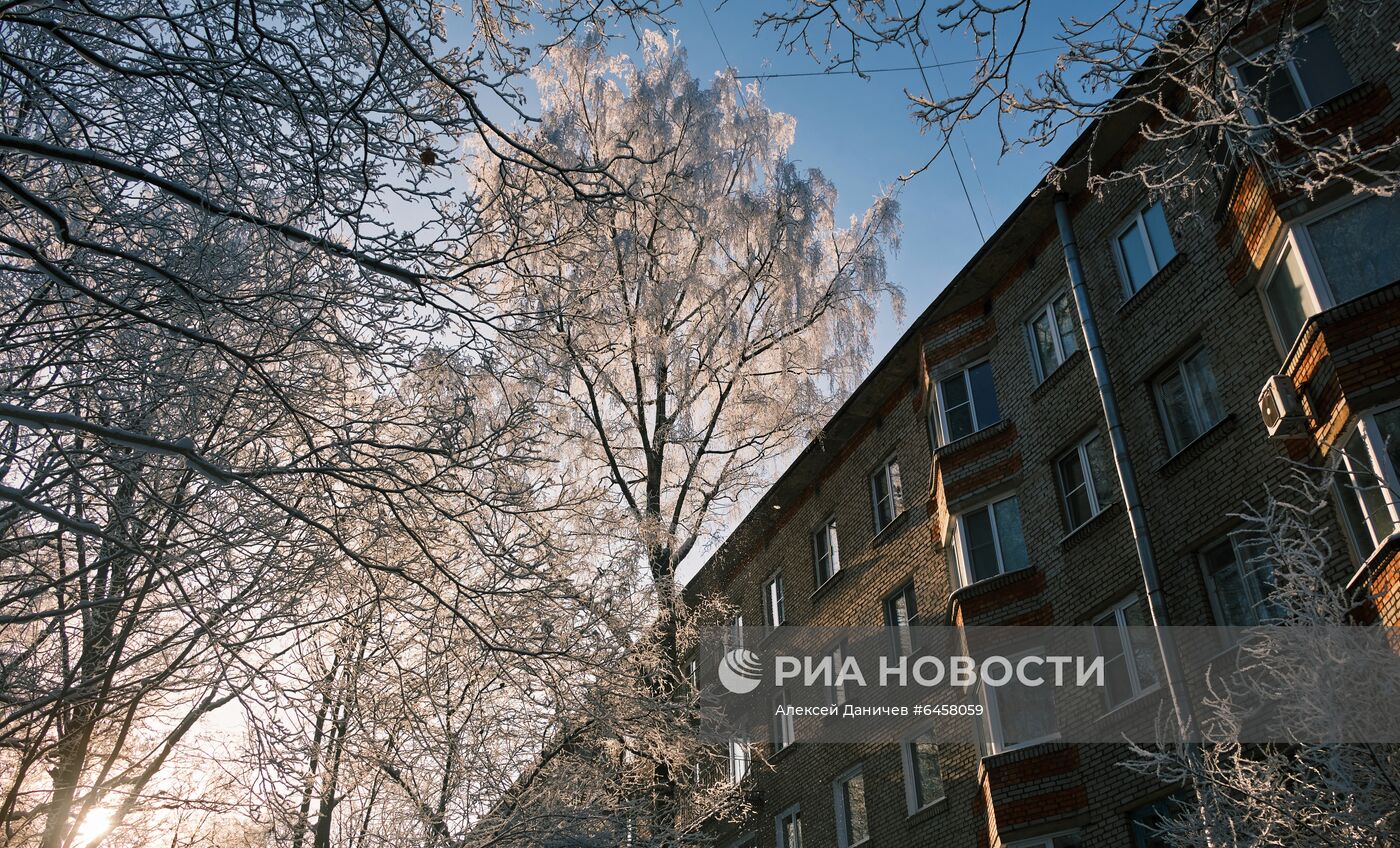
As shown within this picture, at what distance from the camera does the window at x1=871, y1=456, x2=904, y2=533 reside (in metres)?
19.4

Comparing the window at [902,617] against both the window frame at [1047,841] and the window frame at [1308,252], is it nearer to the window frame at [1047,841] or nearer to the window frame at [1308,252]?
the window frame at [1047,841]

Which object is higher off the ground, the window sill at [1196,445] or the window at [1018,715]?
the window sill at [1196,445]

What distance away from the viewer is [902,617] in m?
18.4

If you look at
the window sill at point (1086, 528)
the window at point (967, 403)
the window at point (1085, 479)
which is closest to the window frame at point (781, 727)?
the window at point (967, 403)

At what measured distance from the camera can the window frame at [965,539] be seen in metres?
15.7

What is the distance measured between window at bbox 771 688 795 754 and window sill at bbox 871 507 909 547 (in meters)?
4.23

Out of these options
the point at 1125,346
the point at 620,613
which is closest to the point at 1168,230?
the point at 1125,346

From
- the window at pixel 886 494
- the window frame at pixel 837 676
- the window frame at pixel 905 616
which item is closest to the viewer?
the window frame at pixel 905 616

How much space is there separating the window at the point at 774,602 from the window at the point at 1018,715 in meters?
8.50

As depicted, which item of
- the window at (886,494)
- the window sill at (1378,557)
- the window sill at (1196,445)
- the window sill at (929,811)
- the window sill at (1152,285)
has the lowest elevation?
the window sill at (929,811)

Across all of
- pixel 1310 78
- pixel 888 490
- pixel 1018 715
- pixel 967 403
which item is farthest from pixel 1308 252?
pixel 888 490

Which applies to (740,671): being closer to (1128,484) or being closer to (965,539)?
(965,539)

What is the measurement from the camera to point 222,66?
4910 mm

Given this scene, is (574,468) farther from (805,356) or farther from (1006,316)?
(1006,316)
